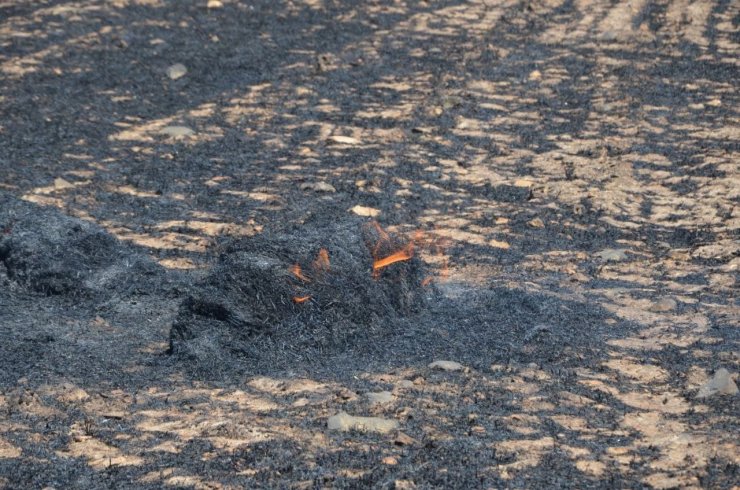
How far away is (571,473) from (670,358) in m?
1.01

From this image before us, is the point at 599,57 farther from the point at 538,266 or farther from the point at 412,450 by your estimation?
the point at 412,450

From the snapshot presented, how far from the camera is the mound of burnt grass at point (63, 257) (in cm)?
442

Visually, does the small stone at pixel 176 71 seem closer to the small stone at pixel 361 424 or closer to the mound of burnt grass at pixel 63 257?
the mound of burnt grass at pixel 63 257

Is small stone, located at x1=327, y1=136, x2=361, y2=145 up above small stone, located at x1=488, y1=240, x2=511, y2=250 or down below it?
above

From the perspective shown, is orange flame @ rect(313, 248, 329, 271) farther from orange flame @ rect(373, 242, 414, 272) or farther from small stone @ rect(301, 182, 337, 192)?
small stone @ rect(301, 182, 337, 192)

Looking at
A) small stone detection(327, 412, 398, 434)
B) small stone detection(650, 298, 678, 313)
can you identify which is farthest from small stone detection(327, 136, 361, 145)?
small stone detection(327, 412, 398, 434)

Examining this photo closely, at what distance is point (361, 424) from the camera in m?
3.40

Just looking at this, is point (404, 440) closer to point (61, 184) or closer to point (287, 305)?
point (287, 305)

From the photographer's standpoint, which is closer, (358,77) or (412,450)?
(412,450)

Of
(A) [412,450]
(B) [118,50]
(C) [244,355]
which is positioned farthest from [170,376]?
(B) [118,50]

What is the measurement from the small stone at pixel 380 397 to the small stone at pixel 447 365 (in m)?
0.28

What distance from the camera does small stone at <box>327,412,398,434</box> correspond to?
338 centimetres

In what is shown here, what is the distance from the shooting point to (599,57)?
7.29 metres

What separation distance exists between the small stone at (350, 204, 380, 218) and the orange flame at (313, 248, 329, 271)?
128 cm
